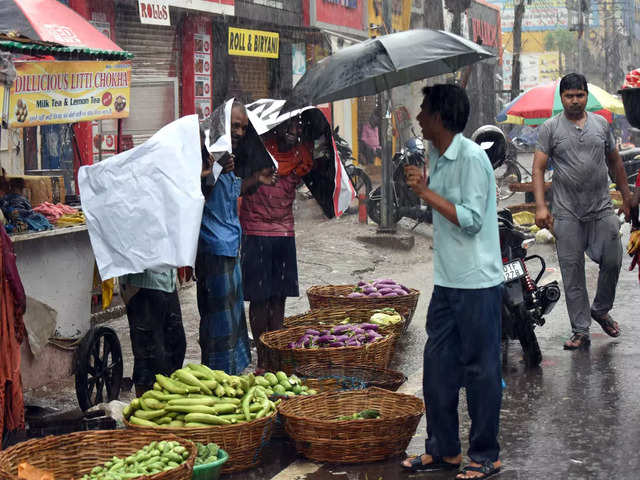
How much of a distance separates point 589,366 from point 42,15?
4810 millimetres

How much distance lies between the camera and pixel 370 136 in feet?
86.3

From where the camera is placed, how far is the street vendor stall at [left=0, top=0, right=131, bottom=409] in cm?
628

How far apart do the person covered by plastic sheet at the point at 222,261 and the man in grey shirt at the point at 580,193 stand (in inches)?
103

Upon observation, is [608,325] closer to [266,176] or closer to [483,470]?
[266,176]

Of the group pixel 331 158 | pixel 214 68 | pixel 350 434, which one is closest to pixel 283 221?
pixel 331 158

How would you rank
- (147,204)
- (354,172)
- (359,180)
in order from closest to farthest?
(147,204), (354,172), (359,180)

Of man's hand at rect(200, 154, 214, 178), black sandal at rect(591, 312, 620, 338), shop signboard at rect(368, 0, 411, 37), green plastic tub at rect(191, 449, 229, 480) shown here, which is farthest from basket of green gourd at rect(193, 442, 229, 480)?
shop signboard at rect(368, 0, 411, 37)

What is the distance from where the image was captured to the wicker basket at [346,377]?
6270 millimetres

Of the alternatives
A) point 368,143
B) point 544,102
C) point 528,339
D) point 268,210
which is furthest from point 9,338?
point 368,143

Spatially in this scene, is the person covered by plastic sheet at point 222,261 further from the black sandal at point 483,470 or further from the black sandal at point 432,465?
the black sandal at point 483,470

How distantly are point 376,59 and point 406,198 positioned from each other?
993cm

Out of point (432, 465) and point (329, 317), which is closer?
point (432, 465)

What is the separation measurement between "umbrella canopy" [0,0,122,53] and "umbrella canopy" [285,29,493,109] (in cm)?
167

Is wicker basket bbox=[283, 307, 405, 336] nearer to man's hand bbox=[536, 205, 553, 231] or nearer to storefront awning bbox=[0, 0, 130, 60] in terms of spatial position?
man's hand bbox=[536, 205, 553, 231]
